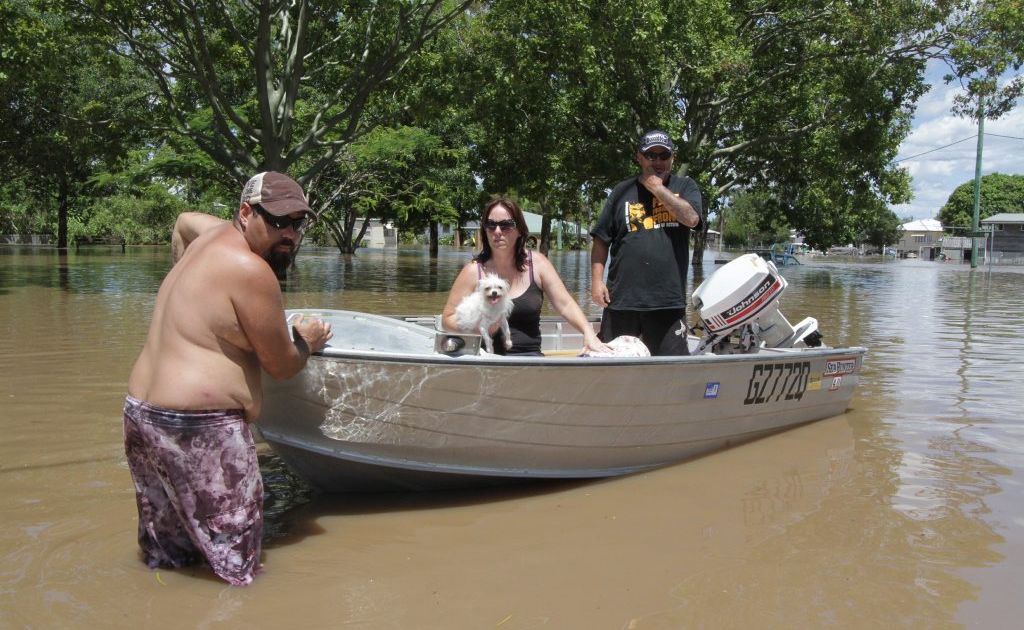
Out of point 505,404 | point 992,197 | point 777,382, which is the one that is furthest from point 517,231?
point 992,197

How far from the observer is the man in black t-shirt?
515 cm

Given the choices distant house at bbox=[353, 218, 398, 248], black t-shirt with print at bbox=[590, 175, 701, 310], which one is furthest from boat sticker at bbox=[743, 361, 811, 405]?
distant house at bbox=[353, 218, 398, 248]

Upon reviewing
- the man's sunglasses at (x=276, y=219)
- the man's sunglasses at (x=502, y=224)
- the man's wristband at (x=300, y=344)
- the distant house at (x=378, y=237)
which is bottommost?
the man's wristband at (x=300, y=344)

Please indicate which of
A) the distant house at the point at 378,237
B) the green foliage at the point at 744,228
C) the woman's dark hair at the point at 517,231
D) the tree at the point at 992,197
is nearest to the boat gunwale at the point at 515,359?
the woman's dark hair at the point at 517,231

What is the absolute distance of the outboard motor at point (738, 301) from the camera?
18.6 ft

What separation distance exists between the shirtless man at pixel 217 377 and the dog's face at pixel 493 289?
4.48 ft

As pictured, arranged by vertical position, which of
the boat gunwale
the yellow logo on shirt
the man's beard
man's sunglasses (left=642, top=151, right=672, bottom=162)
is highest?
man's sunglasses (left=642, top=151, right=672, bottom=162)

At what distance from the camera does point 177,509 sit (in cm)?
334

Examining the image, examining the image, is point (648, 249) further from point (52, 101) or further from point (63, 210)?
point (63, 210)

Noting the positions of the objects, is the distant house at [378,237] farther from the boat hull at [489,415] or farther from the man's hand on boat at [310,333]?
the man's hand on boat at [310,333]

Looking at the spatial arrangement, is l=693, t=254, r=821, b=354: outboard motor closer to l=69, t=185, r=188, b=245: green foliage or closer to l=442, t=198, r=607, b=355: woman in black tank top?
l=442, t=198, r=607, b=355: woman in black tank top

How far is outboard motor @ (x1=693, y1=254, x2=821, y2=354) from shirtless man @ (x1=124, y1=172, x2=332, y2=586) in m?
3.30

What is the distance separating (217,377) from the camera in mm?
3244

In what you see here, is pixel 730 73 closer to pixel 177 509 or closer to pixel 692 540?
pixel 692 540
